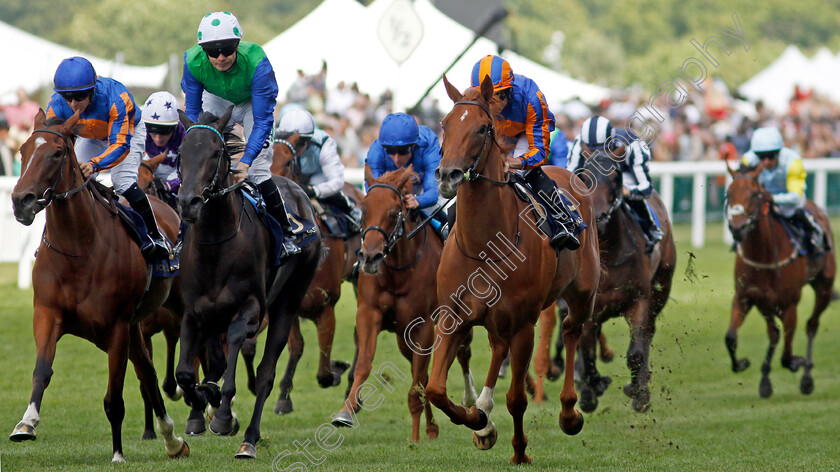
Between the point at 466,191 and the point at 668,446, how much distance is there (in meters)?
2.66

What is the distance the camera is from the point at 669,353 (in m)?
13.3

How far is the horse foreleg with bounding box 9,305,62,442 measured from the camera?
5945 millimetres

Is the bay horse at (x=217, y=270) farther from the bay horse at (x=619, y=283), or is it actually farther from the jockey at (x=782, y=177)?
the jockey at (x=782, y=177)

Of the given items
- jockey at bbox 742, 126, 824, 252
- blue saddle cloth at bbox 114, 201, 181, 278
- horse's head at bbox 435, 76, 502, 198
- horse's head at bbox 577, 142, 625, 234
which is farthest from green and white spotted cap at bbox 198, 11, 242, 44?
jockey at bbox 742, 126, 824, 252

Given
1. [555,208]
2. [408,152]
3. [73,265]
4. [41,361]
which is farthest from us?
[408,152]

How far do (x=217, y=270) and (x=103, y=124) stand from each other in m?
1.18

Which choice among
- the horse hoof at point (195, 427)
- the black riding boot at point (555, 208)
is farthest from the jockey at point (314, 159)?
the horse hoof at point (195, 427)

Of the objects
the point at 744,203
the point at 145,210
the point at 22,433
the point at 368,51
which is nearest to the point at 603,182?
the point at 744,203

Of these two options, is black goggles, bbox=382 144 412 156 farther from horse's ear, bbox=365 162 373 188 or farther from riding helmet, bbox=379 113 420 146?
horse's ear, bbox=365 162 373 188

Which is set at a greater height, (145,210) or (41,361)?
(145,210)

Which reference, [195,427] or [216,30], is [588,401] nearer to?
[195,427]

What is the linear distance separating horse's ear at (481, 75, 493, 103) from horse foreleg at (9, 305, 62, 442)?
2657mm

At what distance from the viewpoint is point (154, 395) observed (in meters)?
7.11

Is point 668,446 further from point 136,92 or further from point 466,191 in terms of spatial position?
point 136,92
